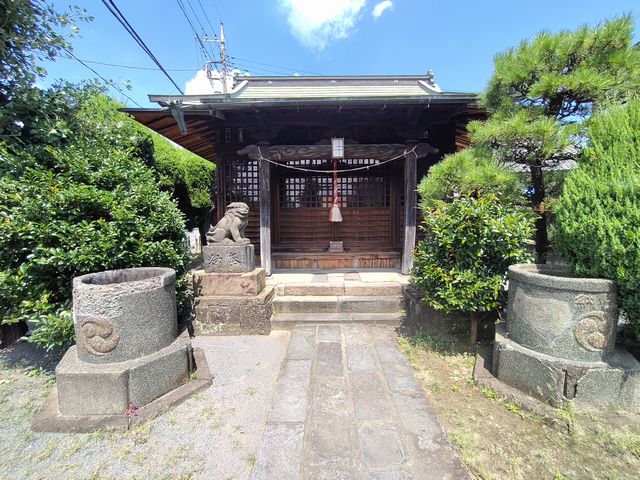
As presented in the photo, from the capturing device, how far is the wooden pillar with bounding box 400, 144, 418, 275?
18.3ft

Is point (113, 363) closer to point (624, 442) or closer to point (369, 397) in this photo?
point (369, 397)

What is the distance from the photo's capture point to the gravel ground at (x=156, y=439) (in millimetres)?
1953

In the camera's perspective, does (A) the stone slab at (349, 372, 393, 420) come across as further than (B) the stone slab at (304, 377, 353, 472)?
Yes

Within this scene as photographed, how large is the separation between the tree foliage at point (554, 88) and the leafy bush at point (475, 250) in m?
0.74

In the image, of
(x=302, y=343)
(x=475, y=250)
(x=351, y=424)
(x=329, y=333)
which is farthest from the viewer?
(x=329, y=333)

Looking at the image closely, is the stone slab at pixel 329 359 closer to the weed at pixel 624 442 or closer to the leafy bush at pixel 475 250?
the leafy bush at pixel 475 250

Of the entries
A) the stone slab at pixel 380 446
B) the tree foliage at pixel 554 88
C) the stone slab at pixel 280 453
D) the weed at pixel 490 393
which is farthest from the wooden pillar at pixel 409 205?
the stone slab at pixel 280 453

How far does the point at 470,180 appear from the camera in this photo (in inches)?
133

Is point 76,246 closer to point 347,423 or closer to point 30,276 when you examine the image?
point 30,276

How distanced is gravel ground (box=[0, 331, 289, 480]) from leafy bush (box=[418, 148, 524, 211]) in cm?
306

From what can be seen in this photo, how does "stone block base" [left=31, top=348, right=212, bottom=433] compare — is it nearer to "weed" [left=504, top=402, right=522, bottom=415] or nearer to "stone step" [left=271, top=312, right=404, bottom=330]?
"stone step" [left=271, top=312, right=404, bottom=330]

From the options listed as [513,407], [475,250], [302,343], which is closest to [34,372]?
[302,343]

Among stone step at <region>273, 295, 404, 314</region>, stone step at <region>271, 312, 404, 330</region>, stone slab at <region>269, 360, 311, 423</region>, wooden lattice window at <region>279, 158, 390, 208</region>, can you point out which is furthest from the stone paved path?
wooden lattice window at <region>279, 158, 390, 208</region>

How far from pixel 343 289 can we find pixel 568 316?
120 inches
